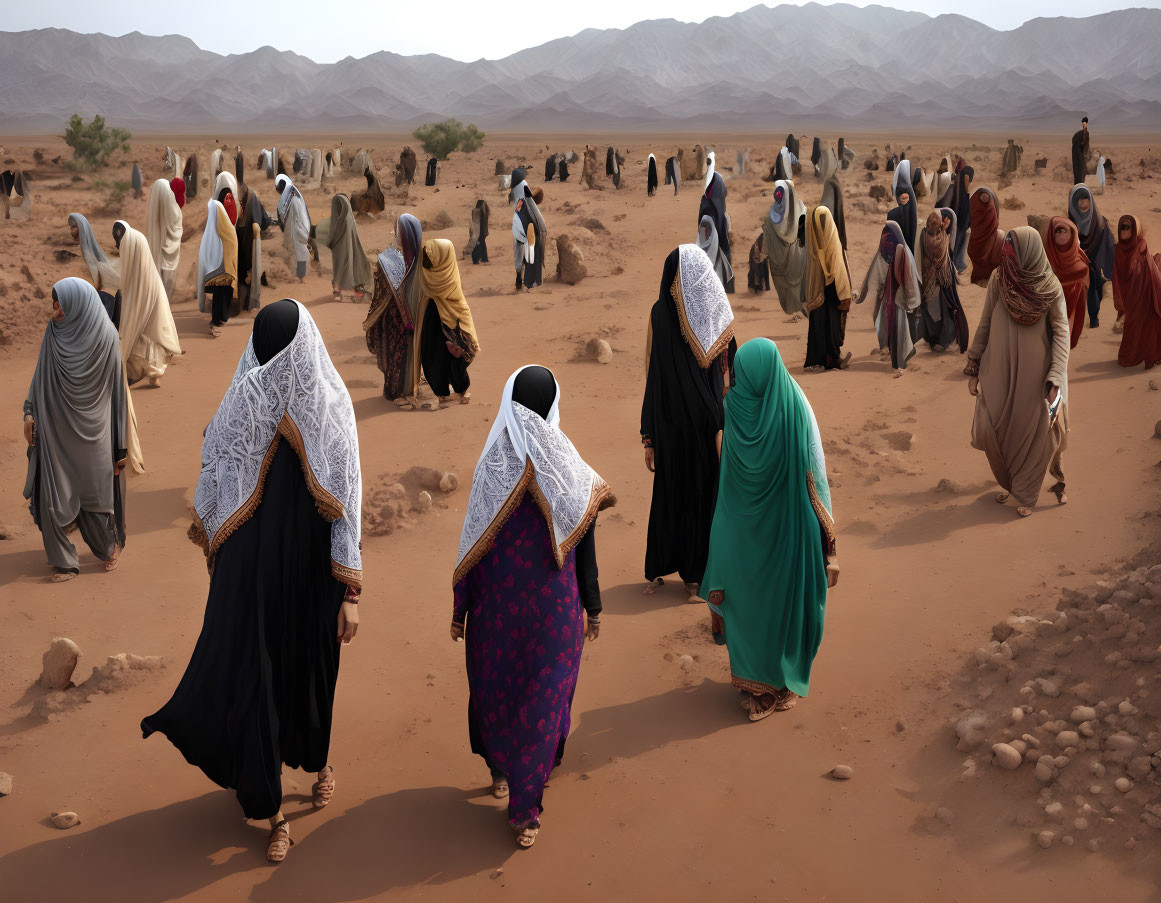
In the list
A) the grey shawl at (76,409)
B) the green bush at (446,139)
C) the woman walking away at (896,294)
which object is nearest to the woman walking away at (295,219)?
the woman walking away at (896,294)

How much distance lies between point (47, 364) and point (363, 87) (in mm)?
146415

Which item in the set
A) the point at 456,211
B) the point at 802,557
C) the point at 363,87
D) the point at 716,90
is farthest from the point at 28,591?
the point at 363,87

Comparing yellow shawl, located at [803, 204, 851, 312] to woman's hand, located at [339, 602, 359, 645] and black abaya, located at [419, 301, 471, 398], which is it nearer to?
black abaya, located at [419, 301, 471, 398]

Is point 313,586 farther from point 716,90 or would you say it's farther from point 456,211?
point 716,90

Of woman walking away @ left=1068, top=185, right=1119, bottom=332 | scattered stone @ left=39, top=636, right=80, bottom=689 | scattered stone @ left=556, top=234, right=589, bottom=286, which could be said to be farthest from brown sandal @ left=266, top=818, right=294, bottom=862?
scattered stone @ left=556, top=234, right=589, bottom=286

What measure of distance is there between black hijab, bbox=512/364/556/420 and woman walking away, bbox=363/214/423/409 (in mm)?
6286

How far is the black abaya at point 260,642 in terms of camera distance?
12.1 feet

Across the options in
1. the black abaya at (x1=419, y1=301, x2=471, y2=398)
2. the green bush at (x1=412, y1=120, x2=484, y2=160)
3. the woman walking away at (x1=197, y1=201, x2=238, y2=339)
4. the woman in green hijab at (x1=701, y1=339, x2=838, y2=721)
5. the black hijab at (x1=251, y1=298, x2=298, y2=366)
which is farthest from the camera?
the green bush at (x1=412, y1=120, x2=484, y2=160)

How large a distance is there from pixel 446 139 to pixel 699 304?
36028 mm

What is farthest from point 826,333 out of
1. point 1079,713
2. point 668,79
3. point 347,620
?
point 668,79

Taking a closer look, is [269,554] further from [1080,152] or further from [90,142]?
[90,142]

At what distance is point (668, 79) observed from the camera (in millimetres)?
149250

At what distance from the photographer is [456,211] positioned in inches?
888

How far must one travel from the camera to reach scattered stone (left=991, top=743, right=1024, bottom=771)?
4.12 m
